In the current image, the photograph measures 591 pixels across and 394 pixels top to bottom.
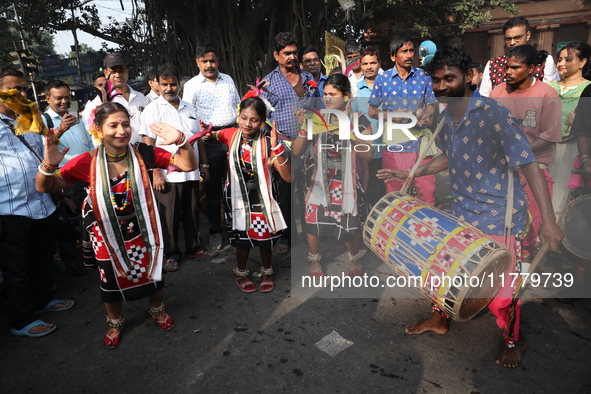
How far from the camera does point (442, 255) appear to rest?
2.25 metres

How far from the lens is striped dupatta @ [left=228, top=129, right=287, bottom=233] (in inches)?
122

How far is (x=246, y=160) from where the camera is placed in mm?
3131

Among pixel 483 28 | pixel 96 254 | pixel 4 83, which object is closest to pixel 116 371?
pixel 96 254

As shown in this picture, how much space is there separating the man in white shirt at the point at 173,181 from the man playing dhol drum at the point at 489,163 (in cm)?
238

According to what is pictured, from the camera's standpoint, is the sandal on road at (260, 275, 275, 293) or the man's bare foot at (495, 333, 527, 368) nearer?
the man's bare foot at (495, 333, 527, 368)

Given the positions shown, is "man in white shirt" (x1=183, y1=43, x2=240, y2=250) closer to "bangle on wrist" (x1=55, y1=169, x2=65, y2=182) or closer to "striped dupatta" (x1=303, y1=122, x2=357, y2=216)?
"striped dupatta" (x1=303, y1=122, x2=357, y2=216)

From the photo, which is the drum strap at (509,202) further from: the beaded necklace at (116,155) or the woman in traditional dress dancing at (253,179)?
the beaded necklace at (116,155)

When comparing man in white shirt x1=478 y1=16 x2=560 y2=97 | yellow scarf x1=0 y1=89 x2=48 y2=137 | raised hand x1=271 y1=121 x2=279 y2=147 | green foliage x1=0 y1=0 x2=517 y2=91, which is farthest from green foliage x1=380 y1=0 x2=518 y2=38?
yellow scarf x1=0 y1=89 x2=48 y2=137

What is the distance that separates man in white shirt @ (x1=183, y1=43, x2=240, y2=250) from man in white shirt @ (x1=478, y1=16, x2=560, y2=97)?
9.13 ft

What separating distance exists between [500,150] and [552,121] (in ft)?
4.23

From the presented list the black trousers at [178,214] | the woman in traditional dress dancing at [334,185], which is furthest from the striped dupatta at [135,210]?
the woman in traditional dress dancing at [334,185]

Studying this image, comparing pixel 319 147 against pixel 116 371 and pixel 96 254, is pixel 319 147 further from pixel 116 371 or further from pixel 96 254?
pixel 116 371

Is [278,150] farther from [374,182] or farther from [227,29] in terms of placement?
[227,29]

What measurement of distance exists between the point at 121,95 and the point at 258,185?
2.00 meters
